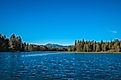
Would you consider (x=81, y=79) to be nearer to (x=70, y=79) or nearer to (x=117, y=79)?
(x=70, y=79)

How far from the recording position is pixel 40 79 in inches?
1672

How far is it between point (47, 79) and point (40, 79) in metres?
1.18

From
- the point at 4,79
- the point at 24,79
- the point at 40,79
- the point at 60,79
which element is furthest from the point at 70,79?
the point at 4,79

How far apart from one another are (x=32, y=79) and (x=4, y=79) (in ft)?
14.9

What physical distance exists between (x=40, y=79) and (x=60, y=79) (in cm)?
344

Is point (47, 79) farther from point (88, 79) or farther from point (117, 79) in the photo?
point (117, 79)

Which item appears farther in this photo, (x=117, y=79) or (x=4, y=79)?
(x=117, y=79)

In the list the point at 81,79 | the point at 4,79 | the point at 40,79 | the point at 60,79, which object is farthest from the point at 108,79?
the point at 4,79

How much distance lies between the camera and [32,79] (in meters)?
42.0

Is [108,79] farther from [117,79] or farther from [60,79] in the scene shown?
[60,79]

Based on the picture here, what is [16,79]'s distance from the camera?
41.7m

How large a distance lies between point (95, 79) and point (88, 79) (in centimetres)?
119

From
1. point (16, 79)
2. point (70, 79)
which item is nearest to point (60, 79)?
point (70, 79)

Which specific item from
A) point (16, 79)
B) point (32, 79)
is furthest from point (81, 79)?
point (16, 79)
